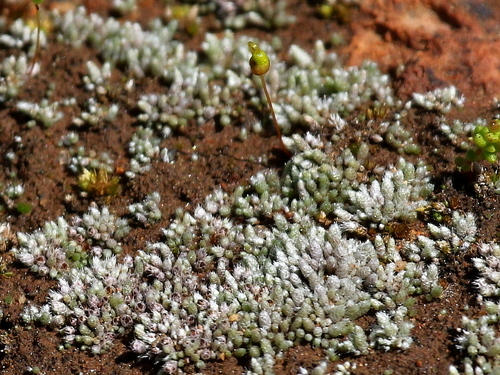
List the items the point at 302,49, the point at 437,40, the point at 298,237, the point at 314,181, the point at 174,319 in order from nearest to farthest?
the point at 174,319 → the point at 298,237 → the point at 314,181 → the point at 437,40 → the point at 302,49

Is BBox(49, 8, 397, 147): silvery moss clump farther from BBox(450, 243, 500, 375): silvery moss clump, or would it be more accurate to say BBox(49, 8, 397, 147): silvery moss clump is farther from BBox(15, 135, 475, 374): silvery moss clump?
BBox(450, 243, 500, 375): silvery moss clump

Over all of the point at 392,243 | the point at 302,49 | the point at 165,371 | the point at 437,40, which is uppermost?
the point at 437,40

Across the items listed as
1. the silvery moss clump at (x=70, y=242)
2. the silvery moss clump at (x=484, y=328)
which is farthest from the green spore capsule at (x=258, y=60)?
the silvery moss clump at (x=484, y=328)

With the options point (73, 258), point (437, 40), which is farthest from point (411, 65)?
point (73, 258)

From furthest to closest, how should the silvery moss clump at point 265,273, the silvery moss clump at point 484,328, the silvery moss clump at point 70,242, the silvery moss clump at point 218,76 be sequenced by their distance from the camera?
1. the silvery moss clump at point 218,76
2. the silvery moss clump at point 70,242
3. the silvery moss clump at point 265,273
4. the silvery moss clump at point 484,328

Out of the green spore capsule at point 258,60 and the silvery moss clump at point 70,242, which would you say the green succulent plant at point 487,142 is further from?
the silvery moss clump at point 70,242

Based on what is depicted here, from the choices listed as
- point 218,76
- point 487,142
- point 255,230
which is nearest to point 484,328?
point 487,142

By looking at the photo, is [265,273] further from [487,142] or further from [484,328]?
[487,142]

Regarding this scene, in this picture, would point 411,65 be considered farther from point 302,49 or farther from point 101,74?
point 101,74
